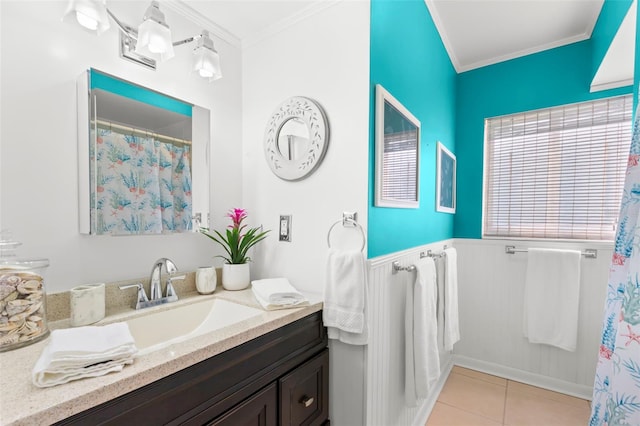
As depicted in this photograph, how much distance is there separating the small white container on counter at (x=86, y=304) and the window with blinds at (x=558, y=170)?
2.76 metres

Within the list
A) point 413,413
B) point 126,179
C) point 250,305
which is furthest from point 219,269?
point 413,413

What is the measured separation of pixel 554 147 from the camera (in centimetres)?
240

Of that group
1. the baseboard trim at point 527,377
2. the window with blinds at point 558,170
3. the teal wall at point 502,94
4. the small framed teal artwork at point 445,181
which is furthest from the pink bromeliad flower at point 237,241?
the baseboard trim at point 527,377

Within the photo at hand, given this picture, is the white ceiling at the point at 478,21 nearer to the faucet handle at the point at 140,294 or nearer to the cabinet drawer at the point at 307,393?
the faucet handle at the point at 140,294

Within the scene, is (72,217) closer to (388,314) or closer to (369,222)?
(369,222)

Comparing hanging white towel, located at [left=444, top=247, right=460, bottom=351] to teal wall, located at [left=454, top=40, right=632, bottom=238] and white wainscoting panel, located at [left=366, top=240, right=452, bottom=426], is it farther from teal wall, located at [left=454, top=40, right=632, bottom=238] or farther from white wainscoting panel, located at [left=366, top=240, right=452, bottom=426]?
teal wall, located at [left=454, top=40, right=632, bottom=238]

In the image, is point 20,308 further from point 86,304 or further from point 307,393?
point 307,393

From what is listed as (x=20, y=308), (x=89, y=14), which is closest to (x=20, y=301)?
(x=20, y=308)

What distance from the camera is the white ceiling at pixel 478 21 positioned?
154cm

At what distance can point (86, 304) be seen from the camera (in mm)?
1072

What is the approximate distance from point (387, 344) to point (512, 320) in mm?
1634

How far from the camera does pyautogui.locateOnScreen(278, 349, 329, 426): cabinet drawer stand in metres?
1.16

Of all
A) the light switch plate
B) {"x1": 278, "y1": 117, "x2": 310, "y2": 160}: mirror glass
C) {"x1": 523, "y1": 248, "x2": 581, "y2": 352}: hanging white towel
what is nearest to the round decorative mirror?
{"x1": 278, "y1": 117, "x2": 310, "y2": 160}: mirror glass

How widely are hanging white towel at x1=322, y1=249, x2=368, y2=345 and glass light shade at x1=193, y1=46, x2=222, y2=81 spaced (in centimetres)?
99
